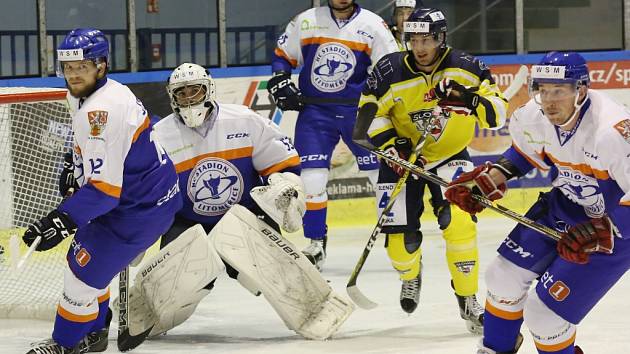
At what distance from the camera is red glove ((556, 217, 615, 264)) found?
3387 mm

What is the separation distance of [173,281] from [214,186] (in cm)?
45

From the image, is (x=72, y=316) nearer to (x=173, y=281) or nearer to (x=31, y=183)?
(x=173, y=281)

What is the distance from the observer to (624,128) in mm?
3375

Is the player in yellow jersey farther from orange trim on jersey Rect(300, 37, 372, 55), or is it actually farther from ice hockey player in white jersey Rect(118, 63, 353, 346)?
orange trim on jersey Rect(300, 37, 372, 55)

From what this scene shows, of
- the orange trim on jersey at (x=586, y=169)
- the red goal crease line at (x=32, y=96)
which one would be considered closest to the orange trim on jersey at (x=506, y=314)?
the orange trim on jersey at (x=586, y=169)

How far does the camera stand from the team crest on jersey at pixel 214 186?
4.80 metres

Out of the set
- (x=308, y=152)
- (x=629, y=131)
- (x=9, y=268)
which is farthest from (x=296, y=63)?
(x=629, y=131)

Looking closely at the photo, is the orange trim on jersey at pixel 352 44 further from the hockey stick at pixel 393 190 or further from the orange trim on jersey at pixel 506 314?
the orange trim on jersey at pixel 506 314

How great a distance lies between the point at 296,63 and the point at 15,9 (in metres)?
1.57

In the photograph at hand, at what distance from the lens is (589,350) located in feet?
14.0

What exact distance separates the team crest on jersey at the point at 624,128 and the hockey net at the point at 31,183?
2330 mm

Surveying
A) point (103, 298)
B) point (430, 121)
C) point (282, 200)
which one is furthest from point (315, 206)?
point (103, 298)

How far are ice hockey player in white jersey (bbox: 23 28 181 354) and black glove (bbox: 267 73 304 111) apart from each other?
2115 millimetres

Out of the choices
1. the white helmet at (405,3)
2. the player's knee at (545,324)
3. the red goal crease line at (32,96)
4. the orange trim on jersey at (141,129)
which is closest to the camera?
the player's knee at (545,324)
